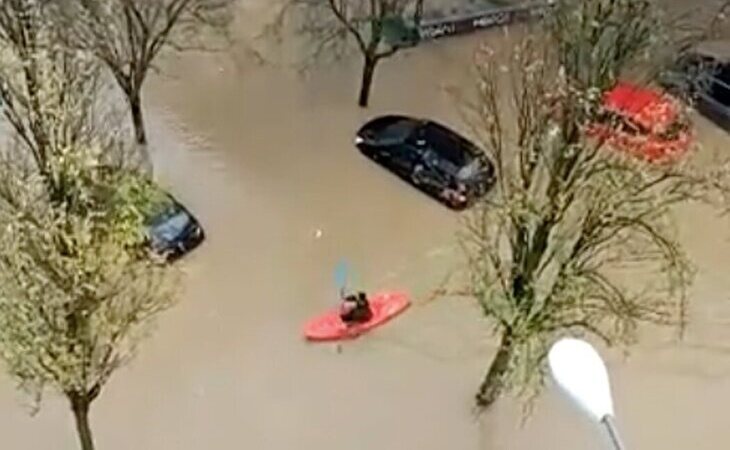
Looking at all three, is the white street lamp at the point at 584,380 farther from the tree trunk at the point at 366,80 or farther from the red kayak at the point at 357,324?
the tree trunk at the point at 366,80

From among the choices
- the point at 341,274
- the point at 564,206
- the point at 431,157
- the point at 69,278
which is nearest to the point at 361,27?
the point at 431,157

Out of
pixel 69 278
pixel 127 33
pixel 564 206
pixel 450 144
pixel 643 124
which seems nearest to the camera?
pixel 69 278

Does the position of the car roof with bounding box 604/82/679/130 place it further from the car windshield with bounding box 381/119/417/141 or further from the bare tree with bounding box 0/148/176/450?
the bare tree with bounding box 0/148/176/450

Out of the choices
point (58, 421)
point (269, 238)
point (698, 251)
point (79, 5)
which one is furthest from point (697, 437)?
point (79, 5)

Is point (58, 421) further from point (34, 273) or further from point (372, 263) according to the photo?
point (372, 263)

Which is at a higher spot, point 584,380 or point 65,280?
point 584,380

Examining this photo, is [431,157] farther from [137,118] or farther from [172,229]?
[137,118]
